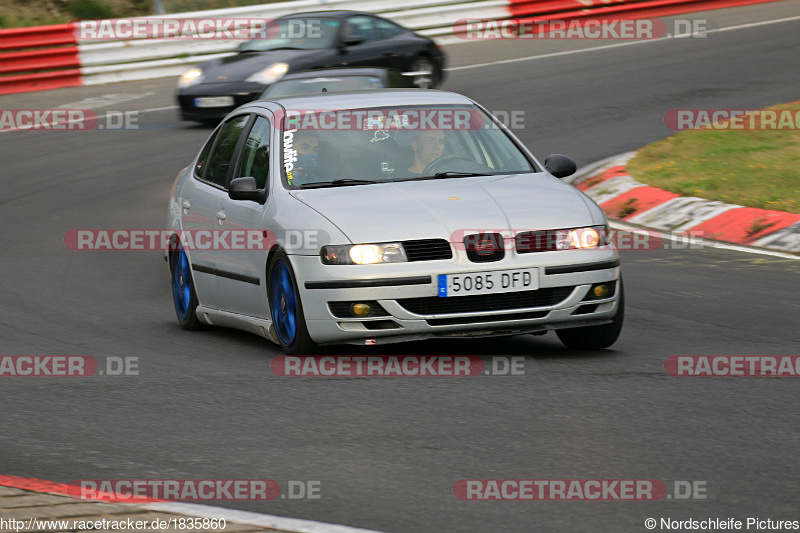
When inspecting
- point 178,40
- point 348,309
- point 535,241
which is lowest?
point 178,40

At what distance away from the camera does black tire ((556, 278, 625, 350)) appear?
7844mm

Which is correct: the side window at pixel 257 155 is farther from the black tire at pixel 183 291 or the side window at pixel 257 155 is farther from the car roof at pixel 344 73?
the car roof at pixel 344 73

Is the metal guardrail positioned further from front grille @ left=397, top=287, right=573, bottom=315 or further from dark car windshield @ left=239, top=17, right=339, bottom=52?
front grille @ left=397, top=287, right=573, bottom=315

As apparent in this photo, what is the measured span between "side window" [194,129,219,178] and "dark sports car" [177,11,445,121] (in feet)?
31.1

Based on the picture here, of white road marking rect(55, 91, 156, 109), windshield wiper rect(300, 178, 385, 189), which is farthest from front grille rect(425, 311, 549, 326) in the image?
white road marking rect(55, 91, 156, 109)

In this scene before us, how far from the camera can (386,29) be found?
22.3 m

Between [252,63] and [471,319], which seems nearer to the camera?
[471,319]

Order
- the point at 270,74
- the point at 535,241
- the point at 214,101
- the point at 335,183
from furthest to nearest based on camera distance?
the point at 270,74 < the point at 214,101 < the point at 335,183 < the point at 535,241

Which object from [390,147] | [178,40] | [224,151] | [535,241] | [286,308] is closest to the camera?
[535,241]

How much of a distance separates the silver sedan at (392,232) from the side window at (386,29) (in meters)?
13.1

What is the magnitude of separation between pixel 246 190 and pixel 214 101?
37.8ft

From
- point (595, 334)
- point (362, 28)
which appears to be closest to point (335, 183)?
point (595, 334)

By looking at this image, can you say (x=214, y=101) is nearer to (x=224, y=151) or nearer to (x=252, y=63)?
(x=252, y=63)

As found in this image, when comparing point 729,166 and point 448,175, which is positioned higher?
point 448,175
